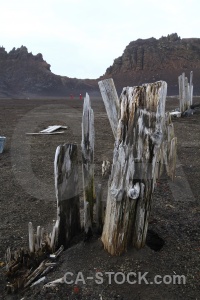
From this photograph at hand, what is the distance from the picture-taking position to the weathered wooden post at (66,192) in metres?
3.17

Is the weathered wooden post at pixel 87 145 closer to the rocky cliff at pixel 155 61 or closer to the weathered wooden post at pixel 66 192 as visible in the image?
the weathered wooden post at pixel 66 192

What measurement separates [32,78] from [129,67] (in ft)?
53.3

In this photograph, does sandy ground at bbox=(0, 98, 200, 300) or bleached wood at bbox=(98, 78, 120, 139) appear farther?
bleached wood at bbox=(98, 78, 120, 139)

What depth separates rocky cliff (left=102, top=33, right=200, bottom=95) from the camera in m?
55.9

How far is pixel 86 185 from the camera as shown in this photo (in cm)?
331

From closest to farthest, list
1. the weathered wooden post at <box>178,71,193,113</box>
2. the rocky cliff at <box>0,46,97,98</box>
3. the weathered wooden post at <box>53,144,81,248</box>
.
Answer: the weathered wooden post at <box>53,144,81,248</box> → the weathered wooden post at <box>178,71,193,113</box> → the rocky cliff at <box>0,46,97,98</box>

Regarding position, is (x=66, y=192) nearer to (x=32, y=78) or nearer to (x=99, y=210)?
(x=99, y=210)

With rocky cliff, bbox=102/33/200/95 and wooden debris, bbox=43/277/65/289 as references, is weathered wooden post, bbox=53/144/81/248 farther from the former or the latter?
A: rocky cliff, bbox=102/33/200/95

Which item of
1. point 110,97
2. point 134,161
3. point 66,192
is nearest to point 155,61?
point 110,97

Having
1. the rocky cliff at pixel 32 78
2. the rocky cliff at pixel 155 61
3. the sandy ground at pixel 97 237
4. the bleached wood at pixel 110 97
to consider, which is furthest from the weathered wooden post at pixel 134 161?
the rocky cliff at pixel 155 61

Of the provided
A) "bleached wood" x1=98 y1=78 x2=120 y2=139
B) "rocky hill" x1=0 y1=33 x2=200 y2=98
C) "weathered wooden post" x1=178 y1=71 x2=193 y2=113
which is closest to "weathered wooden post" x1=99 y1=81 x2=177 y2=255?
"bleached wood" x1=98 y1=78 x2=120 y2=139

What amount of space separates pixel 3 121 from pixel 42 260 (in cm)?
1165

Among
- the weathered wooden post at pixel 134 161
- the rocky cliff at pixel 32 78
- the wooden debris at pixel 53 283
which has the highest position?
the rocky cliff at pixel 32 78

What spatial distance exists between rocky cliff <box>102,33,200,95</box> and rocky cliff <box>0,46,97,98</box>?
5969mm
